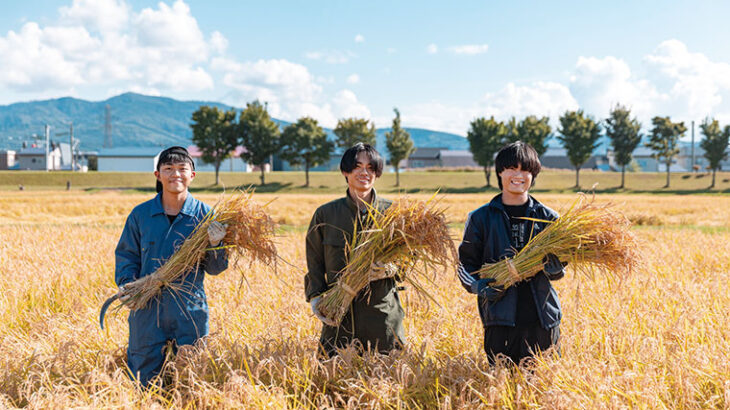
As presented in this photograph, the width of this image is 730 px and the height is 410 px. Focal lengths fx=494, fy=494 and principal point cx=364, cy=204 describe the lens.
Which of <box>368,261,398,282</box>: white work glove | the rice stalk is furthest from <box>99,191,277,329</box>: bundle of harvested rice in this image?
<box>368,261,398,282</box>: white work glove

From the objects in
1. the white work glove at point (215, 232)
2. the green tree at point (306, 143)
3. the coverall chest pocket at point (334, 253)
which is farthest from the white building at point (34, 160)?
the coverall chest pocket at point (334, 253)

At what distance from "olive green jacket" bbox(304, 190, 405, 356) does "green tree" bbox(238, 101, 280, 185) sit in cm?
4862

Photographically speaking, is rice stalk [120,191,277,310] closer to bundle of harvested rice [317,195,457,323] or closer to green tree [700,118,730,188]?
bundle of harvested rice [317,195,457,323]

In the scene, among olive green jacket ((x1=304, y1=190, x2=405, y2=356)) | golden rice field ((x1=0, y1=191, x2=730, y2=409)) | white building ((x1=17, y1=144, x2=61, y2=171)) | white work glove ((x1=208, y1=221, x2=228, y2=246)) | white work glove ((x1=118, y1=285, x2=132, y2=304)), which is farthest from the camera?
white building ((x1=17, y1=144, x2=61, y2=171))

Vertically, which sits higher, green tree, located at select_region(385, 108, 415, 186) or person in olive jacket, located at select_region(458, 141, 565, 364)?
green tree, located at select_region(385, 108, 415, 186)

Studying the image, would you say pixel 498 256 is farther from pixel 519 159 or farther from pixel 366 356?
pixel 366 356

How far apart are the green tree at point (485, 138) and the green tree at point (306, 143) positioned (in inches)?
615

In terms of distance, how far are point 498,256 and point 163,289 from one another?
2371mm

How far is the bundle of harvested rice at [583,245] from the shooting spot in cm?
305

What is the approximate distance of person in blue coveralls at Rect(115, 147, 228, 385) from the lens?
349cm

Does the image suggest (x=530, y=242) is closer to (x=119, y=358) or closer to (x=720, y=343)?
(x=720, y=343)

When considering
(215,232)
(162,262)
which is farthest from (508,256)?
(162,262)

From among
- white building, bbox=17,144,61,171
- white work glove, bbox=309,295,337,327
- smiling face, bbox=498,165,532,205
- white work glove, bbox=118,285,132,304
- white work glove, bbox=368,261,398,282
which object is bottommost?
white work glove, bbox=309,295,337,327

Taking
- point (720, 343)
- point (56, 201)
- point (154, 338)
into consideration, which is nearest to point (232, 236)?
point (154, 338)
